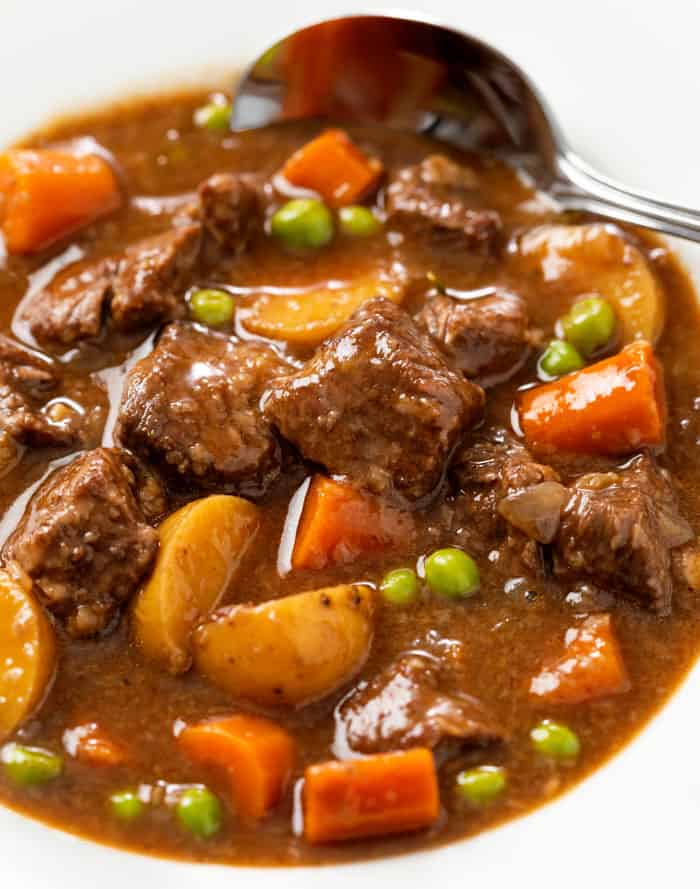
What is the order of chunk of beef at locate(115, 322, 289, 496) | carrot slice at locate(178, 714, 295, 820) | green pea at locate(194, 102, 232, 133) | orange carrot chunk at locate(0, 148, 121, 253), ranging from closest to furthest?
carrot slice at locate(178, 714, 295, 820), chunk of beef at locate(115, 322, 289, 496), orange carrot chunk at locate(0, 148, 121, 253), green pea at locate(194, 102, 232, 133)

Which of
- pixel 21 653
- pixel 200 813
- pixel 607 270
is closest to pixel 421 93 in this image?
pixel 607 270

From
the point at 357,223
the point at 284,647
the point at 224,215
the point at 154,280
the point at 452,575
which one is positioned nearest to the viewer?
the point at 284,647

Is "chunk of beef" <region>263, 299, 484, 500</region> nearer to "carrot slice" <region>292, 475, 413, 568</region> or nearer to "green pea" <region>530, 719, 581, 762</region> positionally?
"carrot slice" <region>292, 475, 413, 568</region>

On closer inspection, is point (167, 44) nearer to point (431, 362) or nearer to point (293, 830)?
point (431, 362)

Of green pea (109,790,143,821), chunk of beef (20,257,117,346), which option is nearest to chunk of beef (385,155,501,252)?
chunk of beef (20,257,117,346)

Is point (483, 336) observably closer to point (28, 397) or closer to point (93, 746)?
point (28, 397)

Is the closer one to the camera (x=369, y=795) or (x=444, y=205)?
(x=369, y=795)
